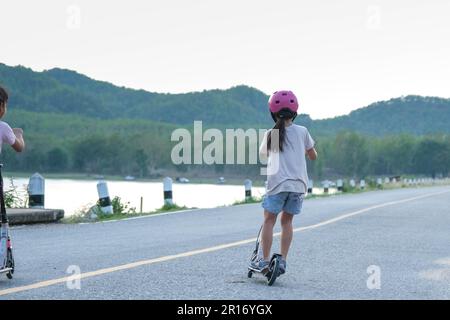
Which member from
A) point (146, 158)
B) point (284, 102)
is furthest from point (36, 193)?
point (146, 158)

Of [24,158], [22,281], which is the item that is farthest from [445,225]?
[24,158]

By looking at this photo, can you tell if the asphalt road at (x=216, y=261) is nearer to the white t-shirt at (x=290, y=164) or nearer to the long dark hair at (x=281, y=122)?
the white t-shirt at (x=290, y=164)

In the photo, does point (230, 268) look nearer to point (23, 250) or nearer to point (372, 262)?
point (372, 262)

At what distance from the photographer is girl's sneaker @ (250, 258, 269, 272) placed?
21.2 ft

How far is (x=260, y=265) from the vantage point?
21.4 feet

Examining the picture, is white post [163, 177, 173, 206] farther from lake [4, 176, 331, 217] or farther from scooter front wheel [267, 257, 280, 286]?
scooter front wheel [267, 257, 280, 286]

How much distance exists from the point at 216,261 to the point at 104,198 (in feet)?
27.4

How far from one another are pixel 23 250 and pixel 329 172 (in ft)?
634

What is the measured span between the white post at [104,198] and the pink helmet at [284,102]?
9641 mm

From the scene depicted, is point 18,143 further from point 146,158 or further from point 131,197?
point 146,158

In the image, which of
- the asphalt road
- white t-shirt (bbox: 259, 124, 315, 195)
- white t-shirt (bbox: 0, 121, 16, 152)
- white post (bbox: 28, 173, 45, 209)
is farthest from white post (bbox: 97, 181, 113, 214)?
white t-shirt (bbox: 259, 124, 315, 195)

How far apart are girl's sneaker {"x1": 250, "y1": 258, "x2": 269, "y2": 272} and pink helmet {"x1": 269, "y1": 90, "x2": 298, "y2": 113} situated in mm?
1334

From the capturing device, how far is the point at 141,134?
6929 inches

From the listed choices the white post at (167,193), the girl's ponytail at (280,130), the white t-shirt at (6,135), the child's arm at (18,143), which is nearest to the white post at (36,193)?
the white post at (167,193)
